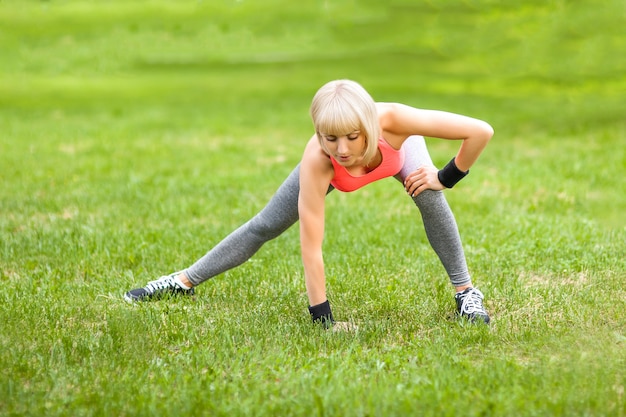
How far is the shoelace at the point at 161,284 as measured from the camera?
5230 mm

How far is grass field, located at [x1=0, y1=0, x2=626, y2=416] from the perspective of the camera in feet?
12.2

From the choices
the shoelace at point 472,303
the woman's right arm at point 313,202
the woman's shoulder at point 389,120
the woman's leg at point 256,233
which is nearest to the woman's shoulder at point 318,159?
the woman's right arm at point 313,202

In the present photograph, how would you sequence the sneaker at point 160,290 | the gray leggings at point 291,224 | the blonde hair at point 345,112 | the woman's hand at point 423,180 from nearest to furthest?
the blonde hair at point 345,112 < the woman's hand at point 423,180 < the gray leggings at point 291,224 < the sneaker at point 160,290

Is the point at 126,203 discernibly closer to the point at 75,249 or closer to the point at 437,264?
the point at 75,249

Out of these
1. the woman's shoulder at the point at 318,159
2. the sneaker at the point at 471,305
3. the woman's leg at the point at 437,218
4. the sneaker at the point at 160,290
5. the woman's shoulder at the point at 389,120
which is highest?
the woman's shoulder at the point at 389,120

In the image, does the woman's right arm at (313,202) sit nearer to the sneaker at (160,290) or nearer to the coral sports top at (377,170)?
the coral sports top at (377,170)

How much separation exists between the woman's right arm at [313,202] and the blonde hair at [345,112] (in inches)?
10.7

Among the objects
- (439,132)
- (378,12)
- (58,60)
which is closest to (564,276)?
(439,132)

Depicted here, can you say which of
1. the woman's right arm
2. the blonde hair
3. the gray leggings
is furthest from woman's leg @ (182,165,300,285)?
the blonde hair

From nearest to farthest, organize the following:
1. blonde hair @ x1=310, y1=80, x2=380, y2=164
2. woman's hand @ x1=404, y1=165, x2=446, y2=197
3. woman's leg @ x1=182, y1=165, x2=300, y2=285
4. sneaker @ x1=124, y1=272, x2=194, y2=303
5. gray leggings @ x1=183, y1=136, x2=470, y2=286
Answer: blonde hair @ x1=310, y1=80, x2=380, y2=164 < woman's hand @ x1=404, y1=165, x2=446, y2=197 < gray leggings @ x1=183, y1=136, x2=470, y2=286 < woman's leg @ x1=182, y1=165, x2=300, y2=285 < sneaker @ x1=124, y1=272, x2=194, y2=303

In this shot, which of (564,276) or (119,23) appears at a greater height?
(119,23)

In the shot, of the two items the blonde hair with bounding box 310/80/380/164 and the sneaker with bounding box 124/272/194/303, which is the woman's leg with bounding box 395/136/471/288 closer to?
the blonde hair with bounding box 310/80/380/164

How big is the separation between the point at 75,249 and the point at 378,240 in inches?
94.3

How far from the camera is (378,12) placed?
23375mm
